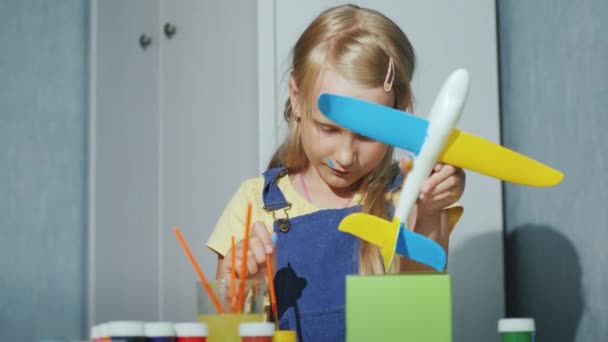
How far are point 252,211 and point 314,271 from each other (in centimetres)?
14

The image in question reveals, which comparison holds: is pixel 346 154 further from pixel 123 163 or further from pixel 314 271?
pixel 123 163

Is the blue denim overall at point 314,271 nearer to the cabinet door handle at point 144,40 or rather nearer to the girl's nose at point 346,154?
the girl's nose at point 346,154

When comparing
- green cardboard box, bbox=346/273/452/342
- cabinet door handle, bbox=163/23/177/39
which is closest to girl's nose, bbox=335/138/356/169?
green cardboard box, bbox=346/273/452/342

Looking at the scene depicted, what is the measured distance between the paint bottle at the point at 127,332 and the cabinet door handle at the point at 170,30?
1.24 metres

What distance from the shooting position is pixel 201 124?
171 cm

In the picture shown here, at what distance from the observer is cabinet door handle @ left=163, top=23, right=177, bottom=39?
183cm

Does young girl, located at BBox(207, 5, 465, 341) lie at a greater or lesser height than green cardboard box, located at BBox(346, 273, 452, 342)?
greater

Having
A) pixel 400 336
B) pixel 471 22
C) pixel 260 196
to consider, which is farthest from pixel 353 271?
pixel 471 22

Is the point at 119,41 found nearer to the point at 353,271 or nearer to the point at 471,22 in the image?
the point at 471,22

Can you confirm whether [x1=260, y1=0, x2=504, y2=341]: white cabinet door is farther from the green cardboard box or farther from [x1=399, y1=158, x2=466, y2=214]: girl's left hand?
the green cardboard box

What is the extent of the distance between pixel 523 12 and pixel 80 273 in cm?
124

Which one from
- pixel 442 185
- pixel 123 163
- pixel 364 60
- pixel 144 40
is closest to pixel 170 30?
pixel 144 40

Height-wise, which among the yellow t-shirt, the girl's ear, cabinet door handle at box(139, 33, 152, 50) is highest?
cabinet door handle at box(139, 33, 152, 50)

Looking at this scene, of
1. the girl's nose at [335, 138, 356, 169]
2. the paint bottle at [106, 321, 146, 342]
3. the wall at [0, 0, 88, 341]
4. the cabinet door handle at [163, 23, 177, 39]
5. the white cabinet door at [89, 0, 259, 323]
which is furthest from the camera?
the wall at [0, 0, 88, 341]
